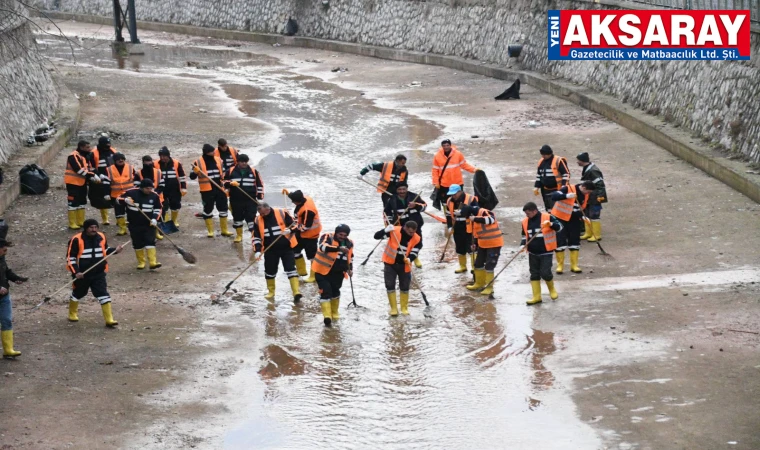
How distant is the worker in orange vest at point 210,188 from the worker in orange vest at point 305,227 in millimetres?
2494

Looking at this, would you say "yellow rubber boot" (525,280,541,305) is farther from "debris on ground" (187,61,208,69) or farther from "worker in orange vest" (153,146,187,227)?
"debris on ground" (187,61,208,69)

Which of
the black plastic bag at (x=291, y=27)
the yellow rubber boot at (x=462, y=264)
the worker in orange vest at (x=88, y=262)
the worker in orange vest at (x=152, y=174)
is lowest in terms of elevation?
the yellow rubber boot at (x=462, y=264)

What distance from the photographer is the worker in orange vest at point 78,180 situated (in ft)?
55.3

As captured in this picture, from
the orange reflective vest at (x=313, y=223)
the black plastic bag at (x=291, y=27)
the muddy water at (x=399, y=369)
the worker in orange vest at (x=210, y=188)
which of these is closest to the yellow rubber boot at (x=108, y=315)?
the muddy water at (x=399, y=369)

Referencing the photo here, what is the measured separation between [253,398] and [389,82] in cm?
2543

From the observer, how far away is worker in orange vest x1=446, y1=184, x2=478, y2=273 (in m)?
14.4

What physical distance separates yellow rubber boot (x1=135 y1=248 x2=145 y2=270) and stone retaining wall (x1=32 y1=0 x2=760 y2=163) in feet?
36.1

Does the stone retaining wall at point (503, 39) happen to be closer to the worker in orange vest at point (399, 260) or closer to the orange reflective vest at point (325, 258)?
the worker in orange vest at point (399, 260)

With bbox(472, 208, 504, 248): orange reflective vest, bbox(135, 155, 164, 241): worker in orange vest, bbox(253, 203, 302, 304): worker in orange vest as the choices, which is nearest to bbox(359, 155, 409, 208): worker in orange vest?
bbox(472, 208, 504, 248): orange reflective vest

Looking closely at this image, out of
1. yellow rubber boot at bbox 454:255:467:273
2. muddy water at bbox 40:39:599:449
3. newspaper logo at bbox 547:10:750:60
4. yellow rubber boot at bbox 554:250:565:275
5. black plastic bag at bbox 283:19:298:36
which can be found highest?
newspaper logo at bbox 547:10:750:60

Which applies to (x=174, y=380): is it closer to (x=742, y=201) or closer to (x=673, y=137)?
(x=742, y=201)

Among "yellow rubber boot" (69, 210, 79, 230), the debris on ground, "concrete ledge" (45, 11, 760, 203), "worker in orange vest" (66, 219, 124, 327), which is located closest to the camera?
"worker in orange vest" (66, 219, 124, 327)

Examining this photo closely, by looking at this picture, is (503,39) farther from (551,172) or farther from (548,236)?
(548,236)

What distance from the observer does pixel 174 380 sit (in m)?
10.8
